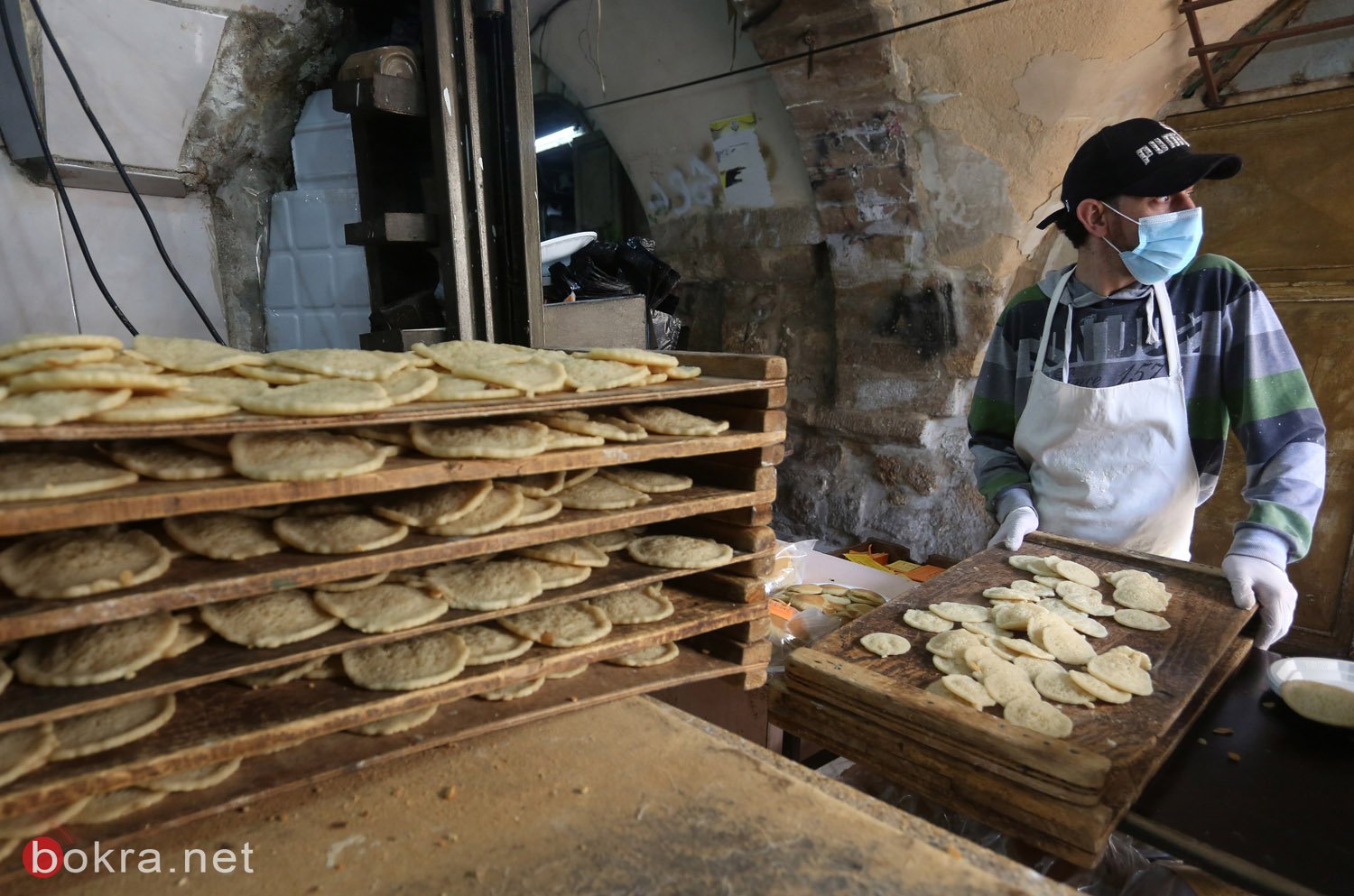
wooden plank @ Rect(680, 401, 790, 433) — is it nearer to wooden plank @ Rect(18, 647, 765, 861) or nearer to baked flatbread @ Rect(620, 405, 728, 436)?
baked flatbread @ Rect(620, 405, 728, 436)

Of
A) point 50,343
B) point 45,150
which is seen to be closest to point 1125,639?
point 50,343

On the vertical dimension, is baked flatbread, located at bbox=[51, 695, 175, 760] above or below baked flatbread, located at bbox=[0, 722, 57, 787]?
below

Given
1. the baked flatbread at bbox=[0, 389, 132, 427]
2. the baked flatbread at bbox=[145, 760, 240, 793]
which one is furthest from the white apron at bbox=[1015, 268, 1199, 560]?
the baked flatbread at bbox=[0, 389, 132, 427]

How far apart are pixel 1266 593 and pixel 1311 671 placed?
0.35 m

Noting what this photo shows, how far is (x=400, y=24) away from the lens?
6.82 ft

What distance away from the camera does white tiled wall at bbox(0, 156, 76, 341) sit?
2.39m

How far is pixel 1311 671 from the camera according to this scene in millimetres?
1617

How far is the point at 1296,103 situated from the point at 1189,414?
7.77 feet

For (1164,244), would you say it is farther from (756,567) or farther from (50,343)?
(50,343)

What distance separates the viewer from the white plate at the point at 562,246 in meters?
2.73

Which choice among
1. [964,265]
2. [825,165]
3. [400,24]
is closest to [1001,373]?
[964,265]

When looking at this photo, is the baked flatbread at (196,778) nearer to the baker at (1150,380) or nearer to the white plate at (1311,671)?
the white plate at (1311,671)

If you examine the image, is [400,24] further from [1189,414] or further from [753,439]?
[1189,414]

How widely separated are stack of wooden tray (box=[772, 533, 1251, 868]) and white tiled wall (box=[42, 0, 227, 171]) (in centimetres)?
288
